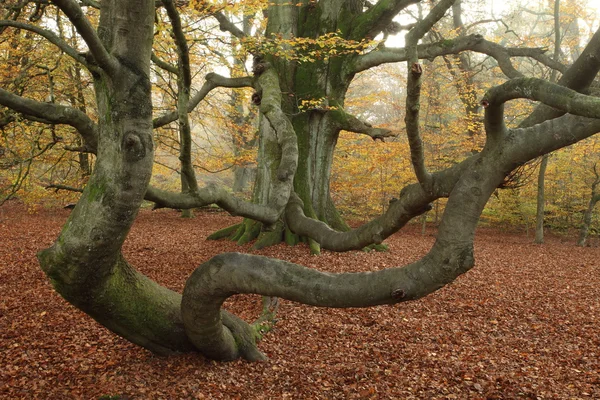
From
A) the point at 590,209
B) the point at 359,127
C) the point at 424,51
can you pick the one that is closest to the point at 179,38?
the point at 359,127

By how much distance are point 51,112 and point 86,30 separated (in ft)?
4.11

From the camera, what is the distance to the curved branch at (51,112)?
3203 mm

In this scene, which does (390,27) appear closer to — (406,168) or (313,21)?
(313,21)

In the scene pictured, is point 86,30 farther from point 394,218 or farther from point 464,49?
point 464,49

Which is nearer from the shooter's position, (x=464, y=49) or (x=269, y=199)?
(x=269, y=199)

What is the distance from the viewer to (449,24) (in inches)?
797

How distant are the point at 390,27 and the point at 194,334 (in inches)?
334

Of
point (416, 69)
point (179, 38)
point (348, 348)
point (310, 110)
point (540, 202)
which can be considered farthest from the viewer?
point (540, 202)

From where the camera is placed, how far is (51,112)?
3441 millimetres

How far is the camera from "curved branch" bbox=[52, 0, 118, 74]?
8.03ft

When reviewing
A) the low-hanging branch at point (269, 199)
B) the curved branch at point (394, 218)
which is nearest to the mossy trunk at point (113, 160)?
the low-hanging branch at point (269, 199)

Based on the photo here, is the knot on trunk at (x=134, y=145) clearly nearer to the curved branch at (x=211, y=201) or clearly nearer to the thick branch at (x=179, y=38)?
the curved branch at (x=211, y=201)

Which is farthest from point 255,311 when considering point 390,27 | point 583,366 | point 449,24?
point 449,24

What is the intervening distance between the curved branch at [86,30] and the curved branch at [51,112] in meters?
0.94
